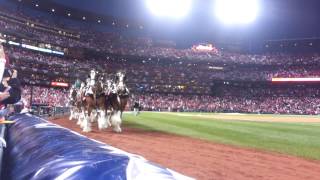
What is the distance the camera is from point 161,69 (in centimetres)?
9750

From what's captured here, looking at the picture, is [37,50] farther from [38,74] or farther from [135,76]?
[135,76]

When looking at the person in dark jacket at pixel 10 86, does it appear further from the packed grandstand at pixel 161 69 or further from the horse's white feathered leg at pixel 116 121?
the packed grandstand at pixel 161 69

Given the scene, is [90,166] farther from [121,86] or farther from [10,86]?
[121,86]

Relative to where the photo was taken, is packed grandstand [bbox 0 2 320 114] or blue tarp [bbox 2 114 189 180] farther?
packed grandstand [bbox 0 2 320 114]

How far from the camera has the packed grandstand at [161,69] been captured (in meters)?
73.7

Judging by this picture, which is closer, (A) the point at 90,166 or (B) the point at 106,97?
(A) the point at 90,166

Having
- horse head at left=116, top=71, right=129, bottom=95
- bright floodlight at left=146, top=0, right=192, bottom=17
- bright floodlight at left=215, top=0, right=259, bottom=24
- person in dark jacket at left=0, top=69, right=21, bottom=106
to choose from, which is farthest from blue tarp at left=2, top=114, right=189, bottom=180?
bright floodlight at left=215, top=0, right=259, bottom=24


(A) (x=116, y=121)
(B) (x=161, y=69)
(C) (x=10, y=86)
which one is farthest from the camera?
(B) (x=161, y=69)

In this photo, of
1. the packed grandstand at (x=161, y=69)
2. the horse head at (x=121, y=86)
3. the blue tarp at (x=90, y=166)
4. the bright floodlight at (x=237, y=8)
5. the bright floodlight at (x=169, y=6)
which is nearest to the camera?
the blue tarp at (x=90, y=166)

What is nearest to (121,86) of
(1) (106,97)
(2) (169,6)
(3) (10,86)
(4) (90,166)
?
(1) (106,97)

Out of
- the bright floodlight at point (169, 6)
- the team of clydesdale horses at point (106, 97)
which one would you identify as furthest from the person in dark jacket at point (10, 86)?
the bright floodlight at point (169, 6)

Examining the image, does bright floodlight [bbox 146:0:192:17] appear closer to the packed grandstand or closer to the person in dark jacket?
the packed grandstand

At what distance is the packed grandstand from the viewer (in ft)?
242

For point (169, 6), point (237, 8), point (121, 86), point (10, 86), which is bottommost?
point (10, 86)
